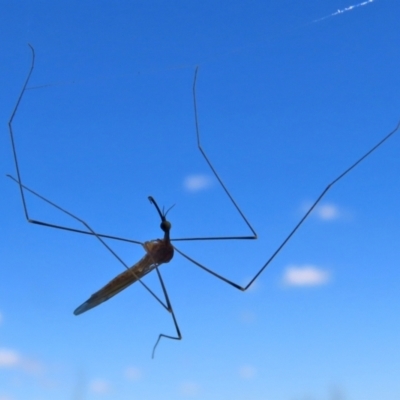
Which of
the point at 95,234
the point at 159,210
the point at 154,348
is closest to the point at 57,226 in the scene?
the point at 95,234

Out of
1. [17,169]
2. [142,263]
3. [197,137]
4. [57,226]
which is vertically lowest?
[142,263]

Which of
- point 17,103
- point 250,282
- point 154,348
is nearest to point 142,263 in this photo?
point 154,348

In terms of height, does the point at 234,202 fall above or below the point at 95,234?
above

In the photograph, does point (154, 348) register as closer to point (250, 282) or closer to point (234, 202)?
point (250, 282)

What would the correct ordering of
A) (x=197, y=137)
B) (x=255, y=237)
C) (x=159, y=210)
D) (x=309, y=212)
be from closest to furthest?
(x=159, y=210) < (x=309, y=212) < (x=255, y=237) < (x=197, y=137)

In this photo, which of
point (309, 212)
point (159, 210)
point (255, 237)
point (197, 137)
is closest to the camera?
point (159, 210)

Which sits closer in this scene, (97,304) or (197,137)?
(97,304)
